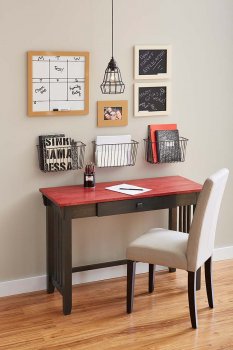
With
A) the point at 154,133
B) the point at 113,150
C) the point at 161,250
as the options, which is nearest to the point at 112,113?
the point at 113,150

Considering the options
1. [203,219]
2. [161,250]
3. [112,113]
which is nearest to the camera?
[203,219]

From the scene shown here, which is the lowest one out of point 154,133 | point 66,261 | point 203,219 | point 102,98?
point 66,261

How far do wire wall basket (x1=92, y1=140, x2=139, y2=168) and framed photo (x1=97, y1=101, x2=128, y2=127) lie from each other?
0.15 metres

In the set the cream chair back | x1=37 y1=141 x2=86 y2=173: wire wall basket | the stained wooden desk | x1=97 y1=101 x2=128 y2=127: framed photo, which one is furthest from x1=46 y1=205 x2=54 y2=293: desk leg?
the cream chair back

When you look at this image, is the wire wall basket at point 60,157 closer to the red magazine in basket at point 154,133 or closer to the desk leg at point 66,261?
the desk leg at point 66,261

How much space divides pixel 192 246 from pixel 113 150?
0.99 metres

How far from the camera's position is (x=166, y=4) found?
448cm

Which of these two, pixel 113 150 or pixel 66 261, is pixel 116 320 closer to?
pixel 66 261

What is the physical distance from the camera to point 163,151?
4.57 m

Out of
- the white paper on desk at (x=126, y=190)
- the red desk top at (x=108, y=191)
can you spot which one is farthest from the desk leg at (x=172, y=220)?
the white paper on desk at (x=126, y=190)

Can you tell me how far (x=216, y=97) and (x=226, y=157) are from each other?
0.46 m

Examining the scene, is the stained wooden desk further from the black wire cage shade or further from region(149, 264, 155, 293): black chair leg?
the black wire cage shade

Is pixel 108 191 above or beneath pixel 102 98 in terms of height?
beneath

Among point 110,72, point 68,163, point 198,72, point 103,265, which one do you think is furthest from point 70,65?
point 103,265
